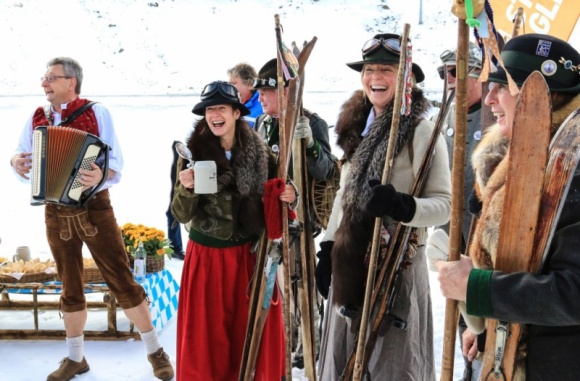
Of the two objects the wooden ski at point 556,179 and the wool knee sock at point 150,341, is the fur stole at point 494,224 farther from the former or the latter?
the wool knee sock at point 150,341

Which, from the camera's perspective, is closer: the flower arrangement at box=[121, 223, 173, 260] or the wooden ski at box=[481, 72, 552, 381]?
the wooden ski at box=[481, 72, 552, 381]

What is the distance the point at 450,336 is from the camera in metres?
1.62

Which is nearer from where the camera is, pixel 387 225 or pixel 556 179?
pixel 556 179

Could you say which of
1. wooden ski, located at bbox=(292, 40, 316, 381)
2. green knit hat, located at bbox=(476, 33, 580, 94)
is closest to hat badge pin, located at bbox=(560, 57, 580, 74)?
green knit hat, located at bbox=(476, 33, 580, 94)

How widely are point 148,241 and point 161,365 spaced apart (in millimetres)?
Result: 1054

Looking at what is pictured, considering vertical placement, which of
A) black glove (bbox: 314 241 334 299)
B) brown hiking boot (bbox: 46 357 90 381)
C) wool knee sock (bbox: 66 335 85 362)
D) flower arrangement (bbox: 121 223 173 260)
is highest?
black glove (bbox: 314 241 334 299)

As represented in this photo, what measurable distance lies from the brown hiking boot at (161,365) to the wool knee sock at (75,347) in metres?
0.43

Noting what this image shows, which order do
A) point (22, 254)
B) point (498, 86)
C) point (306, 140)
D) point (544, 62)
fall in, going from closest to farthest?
point (544, 62), point (498, 86), point (306, 140), point (22, 254)

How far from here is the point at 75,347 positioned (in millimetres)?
3707

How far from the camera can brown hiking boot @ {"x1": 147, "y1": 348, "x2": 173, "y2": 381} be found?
362cm

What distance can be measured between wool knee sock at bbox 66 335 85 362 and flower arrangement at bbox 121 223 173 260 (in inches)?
32.6

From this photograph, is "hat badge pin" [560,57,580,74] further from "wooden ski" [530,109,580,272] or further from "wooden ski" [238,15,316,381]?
"wooden ski" [238,15,316,381]

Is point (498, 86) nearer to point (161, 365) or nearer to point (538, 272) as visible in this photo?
point (538, 272)

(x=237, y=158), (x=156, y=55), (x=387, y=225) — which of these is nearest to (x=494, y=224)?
(x=387, y=225)
